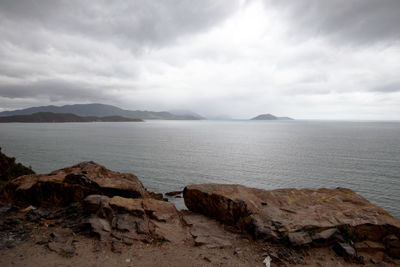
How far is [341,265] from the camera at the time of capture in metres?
9.16

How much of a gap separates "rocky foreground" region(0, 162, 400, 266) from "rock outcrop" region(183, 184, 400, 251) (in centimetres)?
5

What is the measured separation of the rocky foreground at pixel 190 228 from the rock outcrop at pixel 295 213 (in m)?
0.05

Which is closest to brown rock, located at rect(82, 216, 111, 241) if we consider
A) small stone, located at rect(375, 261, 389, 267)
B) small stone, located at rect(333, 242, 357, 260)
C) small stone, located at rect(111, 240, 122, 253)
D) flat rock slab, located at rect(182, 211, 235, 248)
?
small stone, located at rect(111, 240, 122, 253)

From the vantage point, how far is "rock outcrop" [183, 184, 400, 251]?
1061cm

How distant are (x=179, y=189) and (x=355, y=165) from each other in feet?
130

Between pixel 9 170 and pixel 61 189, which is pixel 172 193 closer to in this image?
pixel 61 189

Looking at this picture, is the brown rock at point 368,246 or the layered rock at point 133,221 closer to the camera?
the brown rock at point 368,246

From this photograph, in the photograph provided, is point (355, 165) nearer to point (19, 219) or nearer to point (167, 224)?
point (167, 224)

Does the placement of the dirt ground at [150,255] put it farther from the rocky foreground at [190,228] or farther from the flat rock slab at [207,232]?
the flat rock slab at [207,232]

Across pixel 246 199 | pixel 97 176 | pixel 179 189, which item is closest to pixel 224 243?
pixel 246 199

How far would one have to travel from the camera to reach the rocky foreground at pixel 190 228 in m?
9.23

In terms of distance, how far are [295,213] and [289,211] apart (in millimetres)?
382

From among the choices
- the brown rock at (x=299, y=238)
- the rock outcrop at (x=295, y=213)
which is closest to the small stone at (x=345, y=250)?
the rock outcrop at (x=295, y=213)

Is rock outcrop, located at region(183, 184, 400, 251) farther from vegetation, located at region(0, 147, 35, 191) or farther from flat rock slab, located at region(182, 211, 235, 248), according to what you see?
vegetation, located at region(0, 147, 35, 191)
